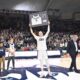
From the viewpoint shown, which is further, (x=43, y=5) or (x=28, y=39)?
(x=43, y=5)

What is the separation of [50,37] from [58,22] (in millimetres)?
2592

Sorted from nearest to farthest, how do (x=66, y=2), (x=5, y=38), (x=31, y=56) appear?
(x=31, y=56) < (x=5, y=38) < (x=66, y=2)

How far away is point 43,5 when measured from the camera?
25.3 meters

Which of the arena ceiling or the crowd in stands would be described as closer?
the crowd in stands

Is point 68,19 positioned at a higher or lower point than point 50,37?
higher

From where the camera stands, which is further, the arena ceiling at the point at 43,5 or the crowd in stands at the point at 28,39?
the arena ceiling at the point at 43,5

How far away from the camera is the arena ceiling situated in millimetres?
24219

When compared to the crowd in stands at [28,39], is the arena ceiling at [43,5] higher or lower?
higher

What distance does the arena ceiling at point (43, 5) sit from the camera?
24219 mm

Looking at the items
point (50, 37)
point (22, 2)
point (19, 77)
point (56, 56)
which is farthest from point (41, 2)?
point (19, 77)

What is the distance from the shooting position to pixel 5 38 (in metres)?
23.2

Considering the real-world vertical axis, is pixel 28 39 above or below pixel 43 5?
below

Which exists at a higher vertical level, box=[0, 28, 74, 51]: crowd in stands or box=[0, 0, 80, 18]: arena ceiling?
box=[0, 0, 80, 18]: arena ceiling

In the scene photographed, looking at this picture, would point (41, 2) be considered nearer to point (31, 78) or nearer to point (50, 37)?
point (50, 37)
